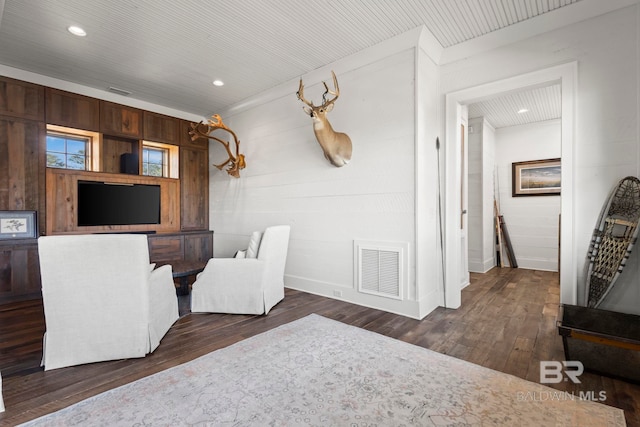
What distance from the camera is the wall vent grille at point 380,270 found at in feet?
10.6

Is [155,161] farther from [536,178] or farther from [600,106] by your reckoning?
[536,178]

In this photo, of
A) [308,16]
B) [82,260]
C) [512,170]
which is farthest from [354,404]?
[512,170]

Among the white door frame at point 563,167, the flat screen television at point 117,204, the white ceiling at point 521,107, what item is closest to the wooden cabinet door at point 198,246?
the flat screen television at point 117,204

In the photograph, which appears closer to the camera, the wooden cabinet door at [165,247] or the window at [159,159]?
the wooden cabinet door at [165,247]

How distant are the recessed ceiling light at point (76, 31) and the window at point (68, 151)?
5.92 feet

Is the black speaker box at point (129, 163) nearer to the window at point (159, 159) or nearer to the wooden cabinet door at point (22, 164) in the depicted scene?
the window at point (159, 159)

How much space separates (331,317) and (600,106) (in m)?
3.03

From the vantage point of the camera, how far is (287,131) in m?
4.36

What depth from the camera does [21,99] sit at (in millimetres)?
3855

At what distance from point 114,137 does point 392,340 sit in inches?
197

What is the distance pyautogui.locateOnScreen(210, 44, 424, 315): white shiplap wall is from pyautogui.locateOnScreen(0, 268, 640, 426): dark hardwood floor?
44cm

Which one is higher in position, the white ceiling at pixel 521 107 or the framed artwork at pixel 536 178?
the white ceiling at pixel 521 107

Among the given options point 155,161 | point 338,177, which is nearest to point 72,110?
point 155,161

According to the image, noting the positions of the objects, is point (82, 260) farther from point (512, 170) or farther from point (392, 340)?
point (512, 170)
